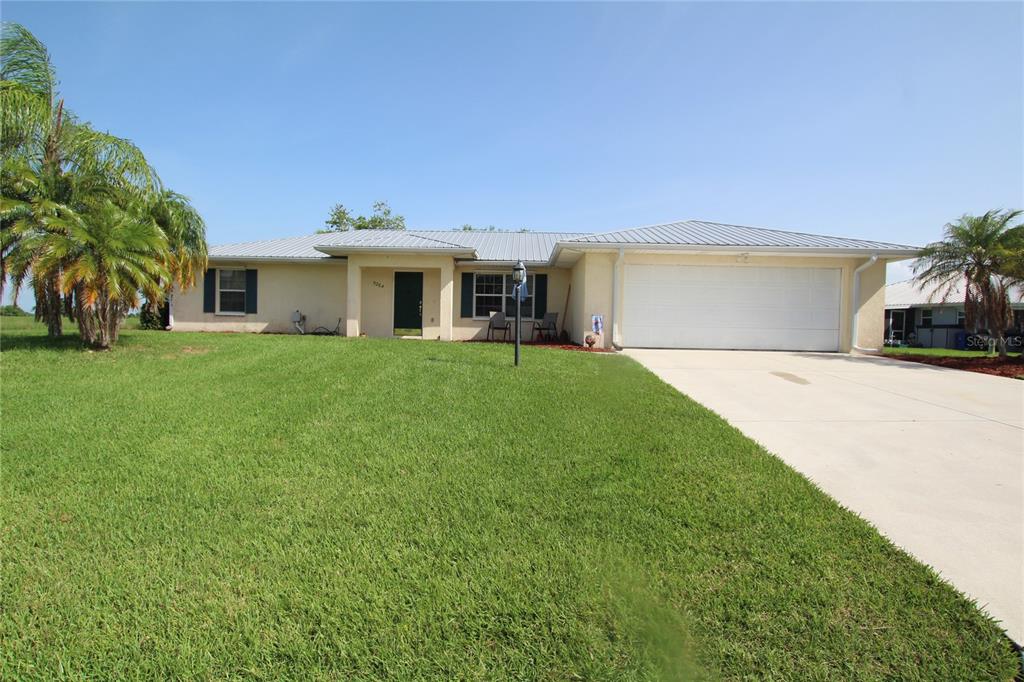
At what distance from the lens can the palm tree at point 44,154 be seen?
7.92m

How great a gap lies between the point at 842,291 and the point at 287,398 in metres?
13.3

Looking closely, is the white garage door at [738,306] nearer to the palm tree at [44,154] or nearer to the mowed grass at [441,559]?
the mowed grass at [441,559]

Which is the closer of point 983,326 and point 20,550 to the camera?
point 20,550

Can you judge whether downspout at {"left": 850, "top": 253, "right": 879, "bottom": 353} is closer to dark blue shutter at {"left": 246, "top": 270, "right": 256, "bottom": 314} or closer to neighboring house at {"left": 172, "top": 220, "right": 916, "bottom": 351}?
neighboring house at {"left": 172, "top": 220, "right": 916, "bottom": 351}

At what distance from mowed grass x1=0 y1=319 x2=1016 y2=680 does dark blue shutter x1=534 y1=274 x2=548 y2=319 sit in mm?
10790

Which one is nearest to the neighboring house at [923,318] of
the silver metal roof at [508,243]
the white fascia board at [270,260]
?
the silver metal roof at [508,243]


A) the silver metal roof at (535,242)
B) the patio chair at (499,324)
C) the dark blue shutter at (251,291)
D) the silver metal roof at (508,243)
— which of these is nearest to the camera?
the silver metal roof at (535,242)

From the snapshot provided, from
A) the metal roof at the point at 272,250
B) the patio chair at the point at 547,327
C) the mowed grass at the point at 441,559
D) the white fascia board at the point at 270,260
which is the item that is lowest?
the mowed grass at the point at 441,559

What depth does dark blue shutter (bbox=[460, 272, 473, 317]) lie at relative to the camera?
15453 millimetres

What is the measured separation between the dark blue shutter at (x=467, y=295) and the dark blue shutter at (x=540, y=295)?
6.75 ft

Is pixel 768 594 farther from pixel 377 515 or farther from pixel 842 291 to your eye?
pixel 842 291

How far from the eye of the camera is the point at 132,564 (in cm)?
239

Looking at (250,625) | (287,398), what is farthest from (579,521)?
(287,398)

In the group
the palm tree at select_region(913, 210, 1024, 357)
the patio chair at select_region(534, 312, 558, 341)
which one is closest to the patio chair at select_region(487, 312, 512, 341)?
the patio chair at select_region(534, 312, 558, 341)
